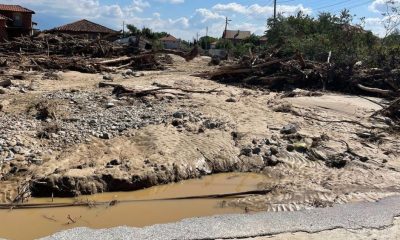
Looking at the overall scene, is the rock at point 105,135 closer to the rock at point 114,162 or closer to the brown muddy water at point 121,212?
the rock at point 114,162

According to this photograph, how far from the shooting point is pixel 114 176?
6.69m

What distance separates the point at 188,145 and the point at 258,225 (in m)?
3.13

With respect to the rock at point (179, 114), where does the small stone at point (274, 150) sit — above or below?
below

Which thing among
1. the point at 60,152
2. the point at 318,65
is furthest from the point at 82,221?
the point at 318,65

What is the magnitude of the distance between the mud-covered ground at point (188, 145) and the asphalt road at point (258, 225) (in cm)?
45

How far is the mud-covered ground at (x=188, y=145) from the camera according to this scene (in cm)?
654

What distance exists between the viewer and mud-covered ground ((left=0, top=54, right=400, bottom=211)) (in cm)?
654

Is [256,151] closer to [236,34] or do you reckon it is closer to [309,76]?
[309,76]

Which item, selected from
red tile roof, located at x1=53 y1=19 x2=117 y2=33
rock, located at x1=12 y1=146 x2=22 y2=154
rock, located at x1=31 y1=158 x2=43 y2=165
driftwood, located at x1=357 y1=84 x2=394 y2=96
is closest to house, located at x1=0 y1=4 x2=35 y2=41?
red tile roof, located at x1=53 y1=19 x2=117 y2=33

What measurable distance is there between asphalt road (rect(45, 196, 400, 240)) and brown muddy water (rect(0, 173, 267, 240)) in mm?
465

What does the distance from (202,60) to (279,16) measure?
15820mm

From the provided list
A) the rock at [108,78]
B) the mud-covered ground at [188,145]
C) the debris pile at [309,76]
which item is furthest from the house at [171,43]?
the mud-covered ground at [188,145]

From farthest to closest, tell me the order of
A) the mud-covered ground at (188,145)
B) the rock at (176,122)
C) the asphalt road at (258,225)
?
the rock at (176,122), the mud-covered ground at (188,145), the asphalt road at (258,225)

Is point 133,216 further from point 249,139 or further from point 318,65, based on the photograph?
point 318,65
